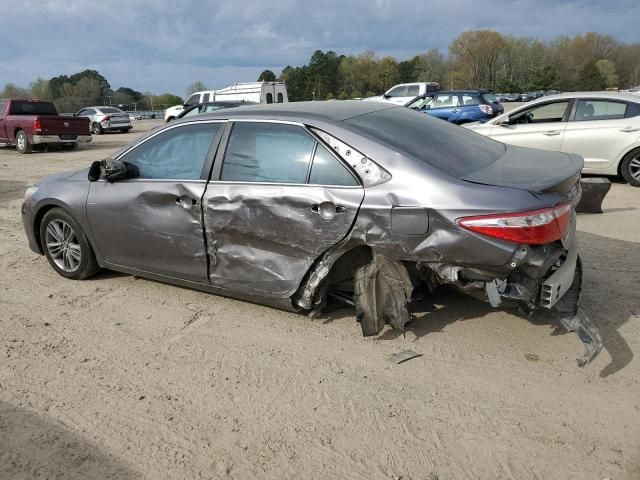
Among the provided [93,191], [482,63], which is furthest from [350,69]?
[93,191]

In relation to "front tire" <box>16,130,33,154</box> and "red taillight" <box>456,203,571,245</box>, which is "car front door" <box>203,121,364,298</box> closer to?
"red taillight" <box>456,203,571,245</box>

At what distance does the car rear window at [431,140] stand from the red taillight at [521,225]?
0.40 metres

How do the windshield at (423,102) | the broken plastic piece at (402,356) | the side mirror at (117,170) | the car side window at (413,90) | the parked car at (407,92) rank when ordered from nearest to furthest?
the broken plastic piece at (402,356) < the side mirror at (117,170) < the windshield at (423,102) < the parked car at (407,92) < the car side window at (413,90)

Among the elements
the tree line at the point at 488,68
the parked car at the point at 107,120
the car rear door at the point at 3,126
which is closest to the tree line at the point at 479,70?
the tree line at the point at 488,68

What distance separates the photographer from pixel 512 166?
3576 mm

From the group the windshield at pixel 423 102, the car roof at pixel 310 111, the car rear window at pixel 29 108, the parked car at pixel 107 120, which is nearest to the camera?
the car roof at pixel 310 111

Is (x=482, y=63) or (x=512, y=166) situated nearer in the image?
(x=512, y=166)

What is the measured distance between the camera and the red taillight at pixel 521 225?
295 cm

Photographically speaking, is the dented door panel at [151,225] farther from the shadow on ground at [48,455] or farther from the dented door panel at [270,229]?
the shadow on ground at [48,455]

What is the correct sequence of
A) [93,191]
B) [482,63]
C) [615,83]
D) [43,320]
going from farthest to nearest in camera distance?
[482,63], [615,83], [93,191], [43,320]

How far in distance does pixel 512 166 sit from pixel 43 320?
12.0 feet

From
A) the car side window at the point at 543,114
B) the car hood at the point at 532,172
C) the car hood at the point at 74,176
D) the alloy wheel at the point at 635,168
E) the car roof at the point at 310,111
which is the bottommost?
the alloy wheel at the point at 635,168

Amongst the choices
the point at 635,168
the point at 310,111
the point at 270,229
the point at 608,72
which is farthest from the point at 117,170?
the point at 608,72

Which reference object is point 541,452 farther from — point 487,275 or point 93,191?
point 93,191
